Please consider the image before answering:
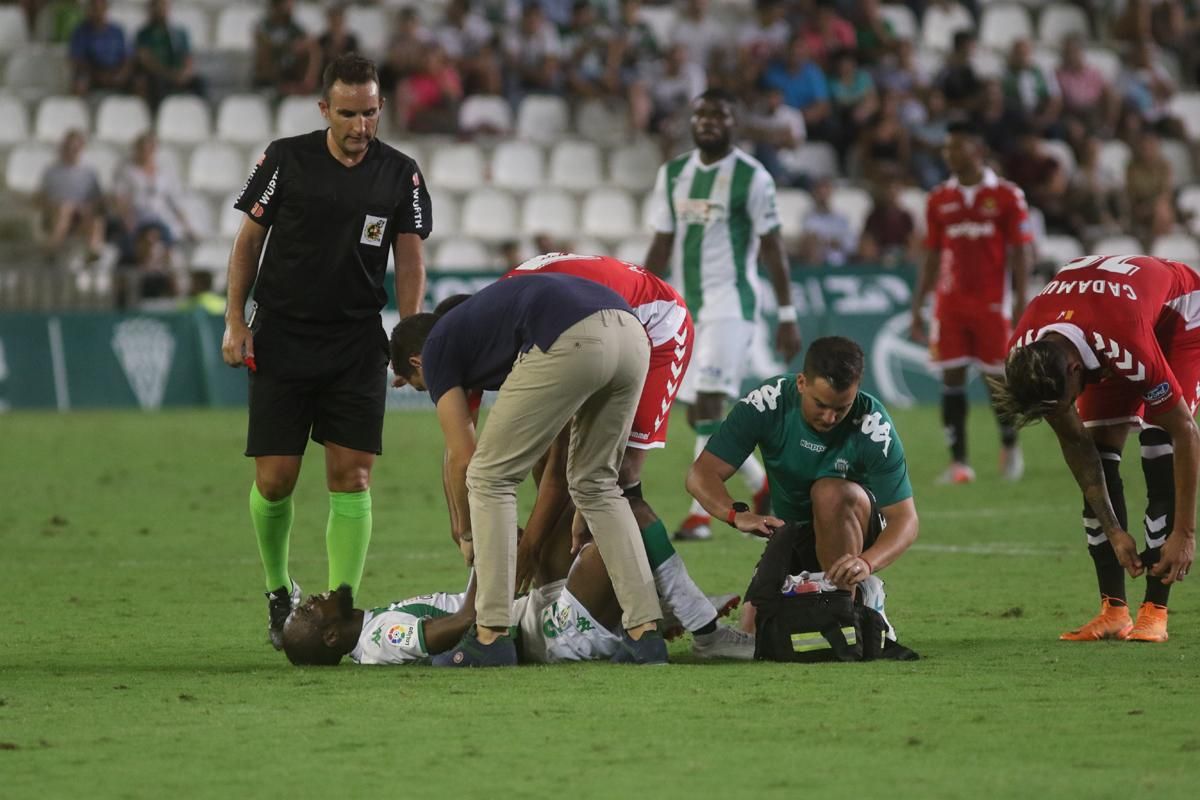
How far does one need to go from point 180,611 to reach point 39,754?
336 cm

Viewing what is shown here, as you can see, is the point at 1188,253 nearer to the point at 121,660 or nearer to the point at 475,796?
the point at 121,660

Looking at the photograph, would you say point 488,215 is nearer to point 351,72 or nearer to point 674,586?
point 351,72

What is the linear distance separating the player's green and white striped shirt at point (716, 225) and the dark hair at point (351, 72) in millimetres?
4716

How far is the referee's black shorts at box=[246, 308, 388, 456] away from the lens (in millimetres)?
7582

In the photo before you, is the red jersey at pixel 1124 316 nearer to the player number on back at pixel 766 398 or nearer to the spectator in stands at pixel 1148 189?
the player number on back at pixel 766 398

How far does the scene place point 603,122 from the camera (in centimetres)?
2433

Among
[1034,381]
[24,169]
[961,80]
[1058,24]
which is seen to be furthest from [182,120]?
[1034,381]

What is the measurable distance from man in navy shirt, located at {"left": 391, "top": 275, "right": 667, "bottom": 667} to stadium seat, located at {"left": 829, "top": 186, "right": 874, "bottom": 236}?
57.0ft

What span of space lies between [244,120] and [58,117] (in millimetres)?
2197

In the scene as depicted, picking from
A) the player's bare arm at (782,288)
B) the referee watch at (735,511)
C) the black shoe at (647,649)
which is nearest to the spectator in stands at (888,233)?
the player's bare arm at (782,288)

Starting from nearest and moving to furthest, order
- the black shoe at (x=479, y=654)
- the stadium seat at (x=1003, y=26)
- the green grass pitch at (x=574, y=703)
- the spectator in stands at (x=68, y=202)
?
the green grass pitch at (x=574, y=703), the black shoe at (x=479, y=654), the spectator in stands at (x=68, y=202), the stadium seat at (x=1003, y=26)

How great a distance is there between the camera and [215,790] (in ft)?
15.7

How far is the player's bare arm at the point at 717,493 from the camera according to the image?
688 cm

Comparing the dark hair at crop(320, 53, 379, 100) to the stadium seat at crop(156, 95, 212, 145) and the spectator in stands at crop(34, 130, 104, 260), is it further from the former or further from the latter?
the stadium seat at crop(156, 95, 212, 145)
